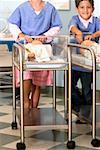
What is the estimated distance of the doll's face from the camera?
357cm

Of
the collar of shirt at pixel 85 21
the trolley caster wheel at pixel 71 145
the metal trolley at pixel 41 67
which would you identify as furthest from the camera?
the collar of shirt at pixel 85 21

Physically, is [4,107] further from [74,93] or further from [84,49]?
[84,49]

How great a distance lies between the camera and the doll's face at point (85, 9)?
3.57 meters

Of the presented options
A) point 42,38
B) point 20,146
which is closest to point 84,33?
point 42,38

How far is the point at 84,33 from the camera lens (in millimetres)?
3590

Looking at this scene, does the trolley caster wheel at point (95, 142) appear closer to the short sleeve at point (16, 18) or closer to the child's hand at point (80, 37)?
the child's hand at point (80, 37)

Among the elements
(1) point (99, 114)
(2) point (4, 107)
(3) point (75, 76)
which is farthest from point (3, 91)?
(1) point (99, 114)

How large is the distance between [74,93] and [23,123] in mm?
1039

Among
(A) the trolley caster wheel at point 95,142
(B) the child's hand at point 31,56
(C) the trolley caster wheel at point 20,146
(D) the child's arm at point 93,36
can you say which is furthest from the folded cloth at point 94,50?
(C) the trolley caster wheel at point 20,146

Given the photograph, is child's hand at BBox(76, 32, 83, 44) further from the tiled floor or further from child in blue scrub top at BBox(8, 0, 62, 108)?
the tiled floor

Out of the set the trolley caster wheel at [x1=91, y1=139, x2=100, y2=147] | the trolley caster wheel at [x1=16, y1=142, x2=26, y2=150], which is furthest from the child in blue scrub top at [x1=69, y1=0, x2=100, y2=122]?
the trolley caster wheel at [x1=16, y1=142, x2=26, y2=150]

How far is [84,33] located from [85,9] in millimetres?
224

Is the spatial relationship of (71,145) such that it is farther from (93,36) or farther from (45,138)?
(93,36)

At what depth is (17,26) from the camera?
359cm
